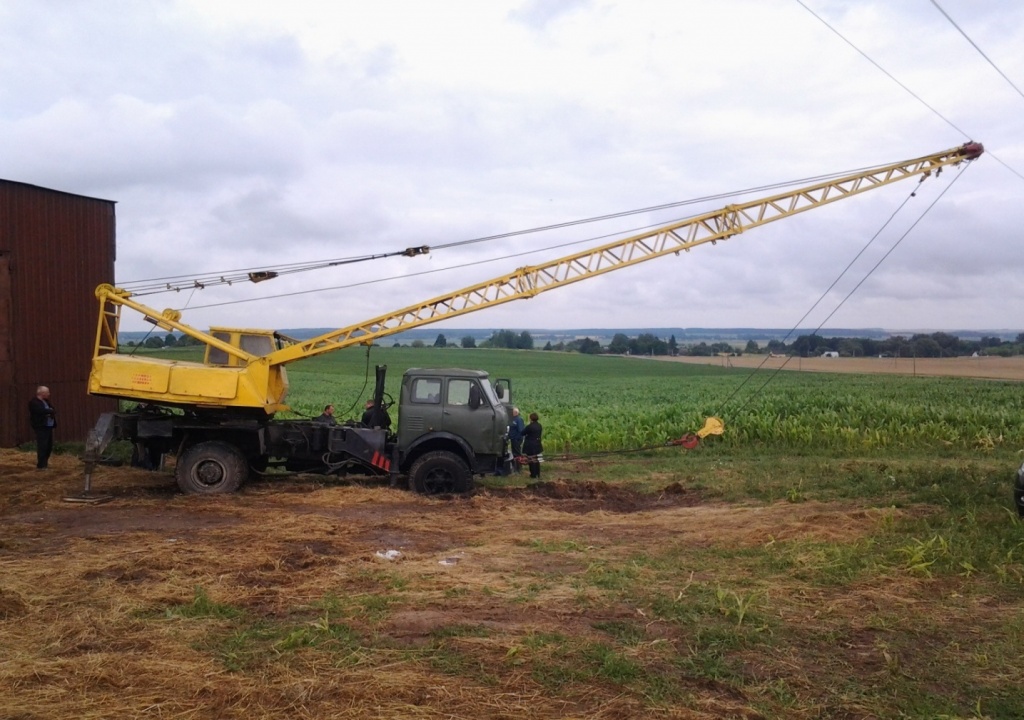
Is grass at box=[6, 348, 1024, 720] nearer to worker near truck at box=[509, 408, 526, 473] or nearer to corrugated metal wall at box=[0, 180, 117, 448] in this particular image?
worker near truck at box=[509, 408, 526, 473]

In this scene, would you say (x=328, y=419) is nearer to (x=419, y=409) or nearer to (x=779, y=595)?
(x=419, y=409)

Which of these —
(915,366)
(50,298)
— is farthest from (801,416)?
(915,366)

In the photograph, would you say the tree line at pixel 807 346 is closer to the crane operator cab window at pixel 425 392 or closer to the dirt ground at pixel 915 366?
the dirt ground at pixel 915 366

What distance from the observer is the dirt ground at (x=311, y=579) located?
5.37m

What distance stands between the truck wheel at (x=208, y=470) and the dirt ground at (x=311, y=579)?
16.7 inches

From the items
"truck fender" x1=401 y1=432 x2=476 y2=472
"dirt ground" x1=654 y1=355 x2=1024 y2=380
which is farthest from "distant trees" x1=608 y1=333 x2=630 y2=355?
"truck fender" x1=401 y1=432 x2=476 y2=472

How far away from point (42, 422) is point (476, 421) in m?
7.87

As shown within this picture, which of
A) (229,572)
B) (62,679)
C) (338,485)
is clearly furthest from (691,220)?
(62,679)

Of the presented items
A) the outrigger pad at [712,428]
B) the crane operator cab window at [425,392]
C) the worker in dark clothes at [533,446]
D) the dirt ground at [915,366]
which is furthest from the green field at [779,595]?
the dirt ground at [915,366]

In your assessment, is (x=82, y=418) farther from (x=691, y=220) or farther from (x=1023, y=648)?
(x=1023, y=648)

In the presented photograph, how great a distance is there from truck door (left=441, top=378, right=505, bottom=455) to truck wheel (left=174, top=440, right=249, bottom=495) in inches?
139

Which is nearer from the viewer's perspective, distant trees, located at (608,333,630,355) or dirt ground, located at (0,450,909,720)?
dirt ground, located at (0,450,909,720)

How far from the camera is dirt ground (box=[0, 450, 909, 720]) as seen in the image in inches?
211

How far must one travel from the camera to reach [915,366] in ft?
154
